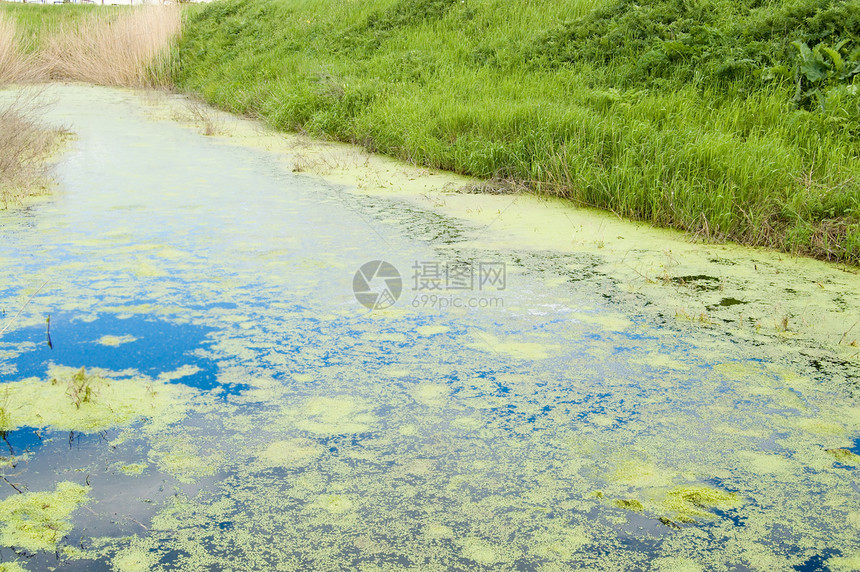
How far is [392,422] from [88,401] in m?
0.93

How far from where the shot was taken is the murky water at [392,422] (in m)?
1.70

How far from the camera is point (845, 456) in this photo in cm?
213

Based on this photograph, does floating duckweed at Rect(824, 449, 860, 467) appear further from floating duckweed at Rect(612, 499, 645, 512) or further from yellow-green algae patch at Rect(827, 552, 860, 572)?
floating duckweed at Rect(612, 499, 645, 512)

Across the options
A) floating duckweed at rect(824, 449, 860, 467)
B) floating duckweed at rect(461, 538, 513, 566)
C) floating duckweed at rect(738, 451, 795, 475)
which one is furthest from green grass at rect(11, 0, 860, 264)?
floating duckweed at rect(461, 538, 513, 566)

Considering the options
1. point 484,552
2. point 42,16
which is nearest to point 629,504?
point 484,552

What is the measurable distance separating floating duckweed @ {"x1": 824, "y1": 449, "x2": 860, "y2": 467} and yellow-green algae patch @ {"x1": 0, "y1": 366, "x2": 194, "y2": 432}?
188 cm

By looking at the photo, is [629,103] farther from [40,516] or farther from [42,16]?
[42,16]

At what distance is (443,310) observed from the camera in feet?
10.6

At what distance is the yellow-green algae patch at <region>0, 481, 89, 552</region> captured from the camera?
1660mm

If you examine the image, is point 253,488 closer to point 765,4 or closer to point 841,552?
point 841,552

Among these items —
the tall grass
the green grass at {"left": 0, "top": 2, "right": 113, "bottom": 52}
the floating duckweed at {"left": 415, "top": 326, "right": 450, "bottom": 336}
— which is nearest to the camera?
the floating duckweed at {"left": 415, "top": 326, "right": 450, "bottom": 336}

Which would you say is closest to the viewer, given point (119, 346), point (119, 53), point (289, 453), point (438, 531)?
point (438, 531)

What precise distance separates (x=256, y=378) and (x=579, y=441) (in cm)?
108

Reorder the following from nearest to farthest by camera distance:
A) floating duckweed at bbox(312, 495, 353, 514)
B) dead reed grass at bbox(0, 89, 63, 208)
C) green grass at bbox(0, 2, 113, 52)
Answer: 1. floating duckweed at bbox(312, 495, 353, 514)
2. dead reed grass at bbox(0, 89, 63, 208)
3. green grass at bbox(0, 2, 113, 52)
